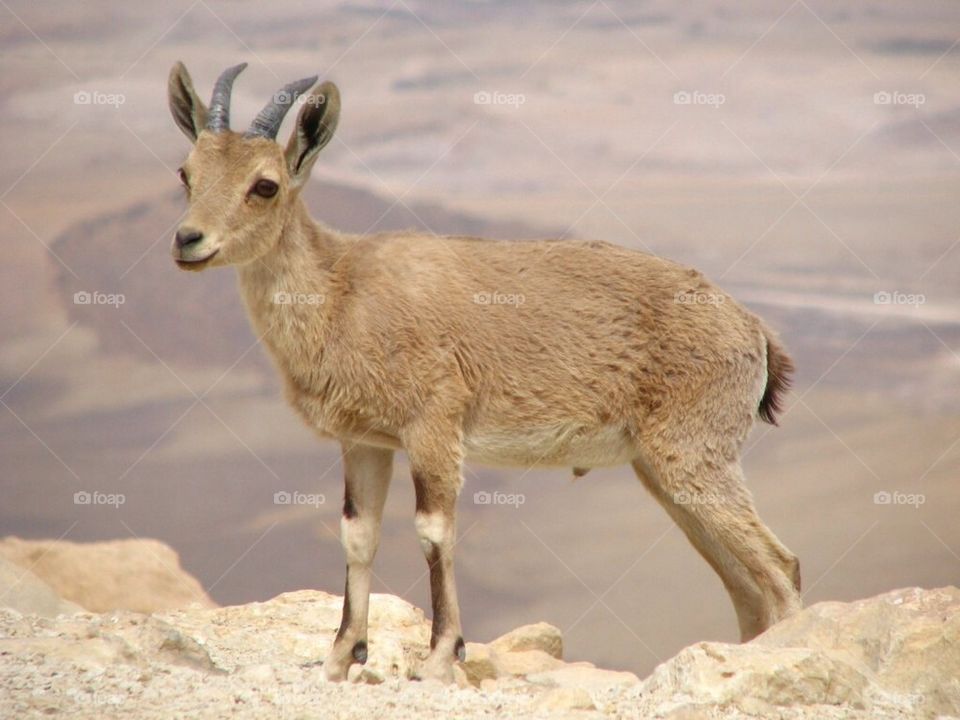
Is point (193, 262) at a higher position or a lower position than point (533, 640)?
higher

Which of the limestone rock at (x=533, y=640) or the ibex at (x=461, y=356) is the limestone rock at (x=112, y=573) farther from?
the ibex at (x=461, y=356)

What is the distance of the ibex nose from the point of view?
8109 mm

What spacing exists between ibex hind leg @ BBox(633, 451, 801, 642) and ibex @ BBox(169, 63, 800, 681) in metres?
0.01

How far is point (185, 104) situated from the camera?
918cm

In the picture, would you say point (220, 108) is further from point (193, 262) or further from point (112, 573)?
point (112, 573)

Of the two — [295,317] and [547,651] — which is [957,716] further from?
[295,317]

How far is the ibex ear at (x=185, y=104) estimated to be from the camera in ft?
29.8

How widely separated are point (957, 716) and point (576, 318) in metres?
3.87

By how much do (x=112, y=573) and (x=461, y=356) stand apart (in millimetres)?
6587

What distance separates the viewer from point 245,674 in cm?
801

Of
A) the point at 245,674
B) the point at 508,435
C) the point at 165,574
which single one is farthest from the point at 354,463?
the point at 165,574
